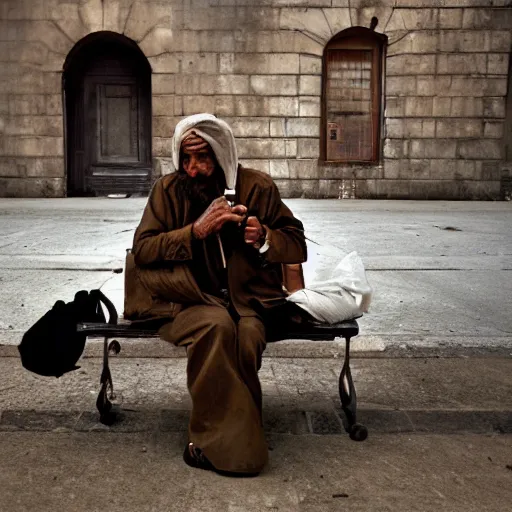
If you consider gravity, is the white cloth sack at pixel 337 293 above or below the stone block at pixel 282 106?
below

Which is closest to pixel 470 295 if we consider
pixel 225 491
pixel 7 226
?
pixel 225 491

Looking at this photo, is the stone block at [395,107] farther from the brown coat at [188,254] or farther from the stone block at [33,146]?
the brown coat at [188,254]

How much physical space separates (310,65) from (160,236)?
12.4 metres

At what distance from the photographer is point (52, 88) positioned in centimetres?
1475

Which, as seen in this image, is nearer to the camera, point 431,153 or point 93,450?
point 93,450

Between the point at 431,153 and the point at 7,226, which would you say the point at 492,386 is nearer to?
the point at 7,226

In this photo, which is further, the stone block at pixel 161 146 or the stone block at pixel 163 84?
the stone block at pixel 161 146

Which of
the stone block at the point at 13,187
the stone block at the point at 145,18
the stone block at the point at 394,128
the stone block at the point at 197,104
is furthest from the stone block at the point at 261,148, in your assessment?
the stone block at the point at 13,187

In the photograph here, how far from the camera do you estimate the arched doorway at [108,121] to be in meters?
15.5

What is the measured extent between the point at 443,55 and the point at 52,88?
814 cm

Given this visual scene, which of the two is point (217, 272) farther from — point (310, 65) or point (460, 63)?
point (460, 63)

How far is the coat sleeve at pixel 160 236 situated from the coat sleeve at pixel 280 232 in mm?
368

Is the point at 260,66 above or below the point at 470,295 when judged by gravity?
above

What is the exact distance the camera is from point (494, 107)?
589 inches
